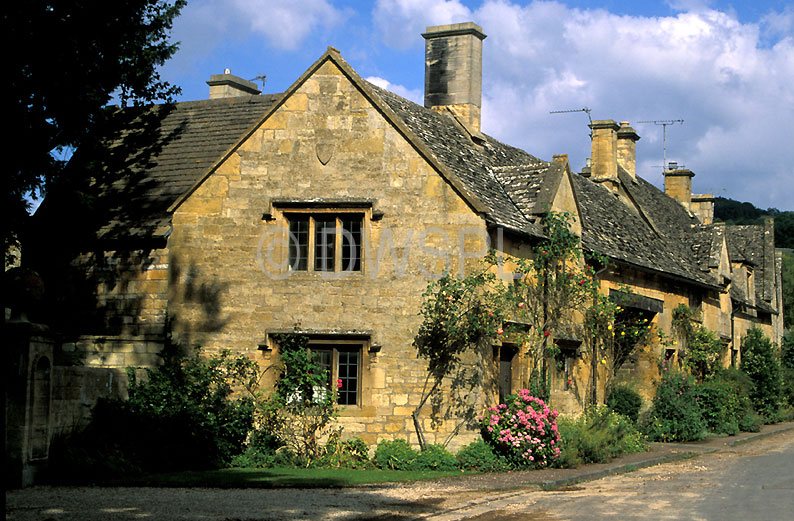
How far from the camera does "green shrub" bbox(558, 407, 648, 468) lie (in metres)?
17.1

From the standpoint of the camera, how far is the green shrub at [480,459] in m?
16.4

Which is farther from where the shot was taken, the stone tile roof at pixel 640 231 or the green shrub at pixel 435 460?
the stone tile roof at pixel 640 231

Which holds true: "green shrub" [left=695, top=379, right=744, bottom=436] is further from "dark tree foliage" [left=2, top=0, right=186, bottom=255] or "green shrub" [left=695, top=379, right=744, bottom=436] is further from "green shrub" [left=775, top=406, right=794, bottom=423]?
"dark tree foliage" [left=2, top=0, right=186, bottom=255]

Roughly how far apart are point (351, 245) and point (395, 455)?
161 inches

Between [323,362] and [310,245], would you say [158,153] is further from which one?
[323,362]

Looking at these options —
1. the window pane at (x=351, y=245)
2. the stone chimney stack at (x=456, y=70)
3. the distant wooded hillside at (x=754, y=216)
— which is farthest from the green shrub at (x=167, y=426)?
the distant wooded hillside at (x=754, y=216)

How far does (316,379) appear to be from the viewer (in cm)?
1734

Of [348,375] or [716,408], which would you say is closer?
[348,375]

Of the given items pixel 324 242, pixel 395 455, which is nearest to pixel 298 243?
pixel 324 242

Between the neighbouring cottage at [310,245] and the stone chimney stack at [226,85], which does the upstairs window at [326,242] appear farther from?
the stone chimney stack at [226,85]

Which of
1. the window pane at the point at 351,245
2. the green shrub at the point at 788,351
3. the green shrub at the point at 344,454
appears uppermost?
the window pane at the point at 351,245

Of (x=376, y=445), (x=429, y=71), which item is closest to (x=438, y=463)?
(x=376, y=445)

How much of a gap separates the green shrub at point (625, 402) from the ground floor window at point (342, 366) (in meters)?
8.25

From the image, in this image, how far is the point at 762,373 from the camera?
100ft
